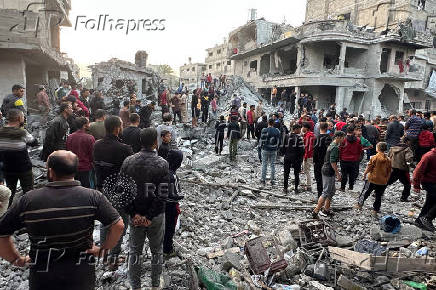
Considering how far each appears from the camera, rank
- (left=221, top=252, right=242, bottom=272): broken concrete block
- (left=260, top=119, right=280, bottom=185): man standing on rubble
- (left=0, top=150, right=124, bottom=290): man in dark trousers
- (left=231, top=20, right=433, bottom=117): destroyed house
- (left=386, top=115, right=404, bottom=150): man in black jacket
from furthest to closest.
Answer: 1. (left=231, top=20, right=433, bottom=117): destroyed house
2. (left=386, top=115, right=404, bottom=150): man in black jacket
3. (left=260, top=119, right=280, bottom=185): man standing on rubble
4. (left=221, top=252, right=242, bottom=272): broken concrete block
5. (left=0, top=150, right=124, bottom=290): man in dark trousers

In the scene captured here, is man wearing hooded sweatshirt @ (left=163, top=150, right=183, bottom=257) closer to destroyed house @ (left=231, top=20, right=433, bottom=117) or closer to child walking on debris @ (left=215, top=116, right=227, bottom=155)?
child walking on debris @ (left=215, top=116, right=227, bottom=155)

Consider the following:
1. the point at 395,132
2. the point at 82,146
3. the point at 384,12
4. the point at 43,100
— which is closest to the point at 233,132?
the point at 395,132

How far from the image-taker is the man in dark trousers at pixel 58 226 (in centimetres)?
212

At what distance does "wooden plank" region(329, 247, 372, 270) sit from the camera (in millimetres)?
4398

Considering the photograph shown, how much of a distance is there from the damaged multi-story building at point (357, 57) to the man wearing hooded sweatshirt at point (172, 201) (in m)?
24.3

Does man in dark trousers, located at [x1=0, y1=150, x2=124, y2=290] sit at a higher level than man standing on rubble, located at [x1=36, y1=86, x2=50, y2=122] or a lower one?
lower

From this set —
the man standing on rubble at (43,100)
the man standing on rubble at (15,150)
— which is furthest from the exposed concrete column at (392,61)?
the man standing on rubble at (15,150)

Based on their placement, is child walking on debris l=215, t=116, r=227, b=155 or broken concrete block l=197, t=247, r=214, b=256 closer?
broken concrete block l=197, t=247, r=214, b=256

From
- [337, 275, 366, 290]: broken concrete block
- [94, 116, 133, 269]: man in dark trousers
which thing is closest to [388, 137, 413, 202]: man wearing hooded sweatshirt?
[337, 275, 366, 290]: broken concrete block

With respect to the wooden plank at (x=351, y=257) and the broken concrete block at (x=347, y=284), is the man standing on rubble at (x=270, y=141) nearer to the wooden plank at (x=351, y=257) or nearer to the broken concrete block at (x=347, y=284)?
the wooden plank at (x=351, y=257)

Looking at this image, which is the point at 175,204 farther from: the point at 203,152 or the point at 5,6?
the point at 5,6

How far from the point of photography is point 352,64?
91.5 feet

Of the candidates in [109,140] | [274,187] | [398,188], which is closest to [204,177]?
[274,187]

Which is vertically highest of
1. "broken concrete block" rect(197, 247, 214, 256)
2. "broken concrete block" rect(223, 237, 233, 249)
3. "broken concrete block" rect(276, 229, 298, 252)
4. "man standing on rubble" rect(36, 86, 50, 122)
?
"man standing on rubble" rect(36, 86, 50, 122)
